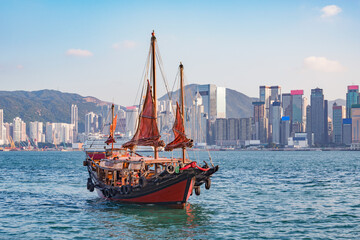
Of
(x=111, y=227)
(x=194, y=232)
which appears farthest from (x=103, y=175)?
(x=194, y=232)

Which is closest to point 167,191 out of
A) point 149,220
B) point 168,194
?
point 168,194

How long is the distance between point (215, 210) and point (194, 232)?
965cm

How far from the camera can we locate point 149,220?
115 feet

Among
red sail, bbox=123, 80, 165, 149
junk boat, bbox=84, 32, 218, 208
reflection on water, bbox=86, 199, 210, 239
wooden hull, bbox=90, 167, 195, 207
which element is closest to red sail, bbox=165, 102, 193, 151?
junk boat, bbox=84, 32, 218, 208

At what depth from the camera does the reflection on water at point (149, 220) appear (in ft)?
103

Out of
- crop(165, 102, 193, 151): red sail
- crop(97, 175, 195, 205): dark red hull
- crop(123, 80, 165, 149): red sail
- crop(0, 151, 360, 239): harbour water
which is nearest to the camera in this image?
crop(0, 151, 360, 239): harbour water

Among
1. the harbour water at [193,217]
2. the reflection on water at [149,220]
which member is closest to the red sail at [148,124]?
the reflection on water at [149,220]

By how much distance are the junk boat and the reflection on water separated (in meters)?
0.81

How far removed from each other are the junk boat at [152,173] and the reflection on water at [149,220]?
2.64 ft

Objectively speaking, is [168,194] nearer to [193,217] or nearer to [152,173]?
[193,217]

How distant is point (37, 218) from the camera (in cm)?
3703

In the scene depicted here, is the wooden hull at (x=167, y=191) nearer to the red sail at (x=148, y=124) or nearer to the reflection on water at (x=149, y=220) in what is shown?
the reflection on water at (x=149, y=220)

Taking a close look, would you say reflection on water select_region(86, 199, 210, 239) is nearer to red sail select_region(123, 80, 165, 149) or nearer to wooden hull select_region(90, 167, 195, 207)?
wooden hull select_region(90, 167, 195, 207)

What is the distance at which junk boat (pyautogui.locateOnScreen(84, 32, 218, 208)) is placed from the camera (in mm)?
37250
